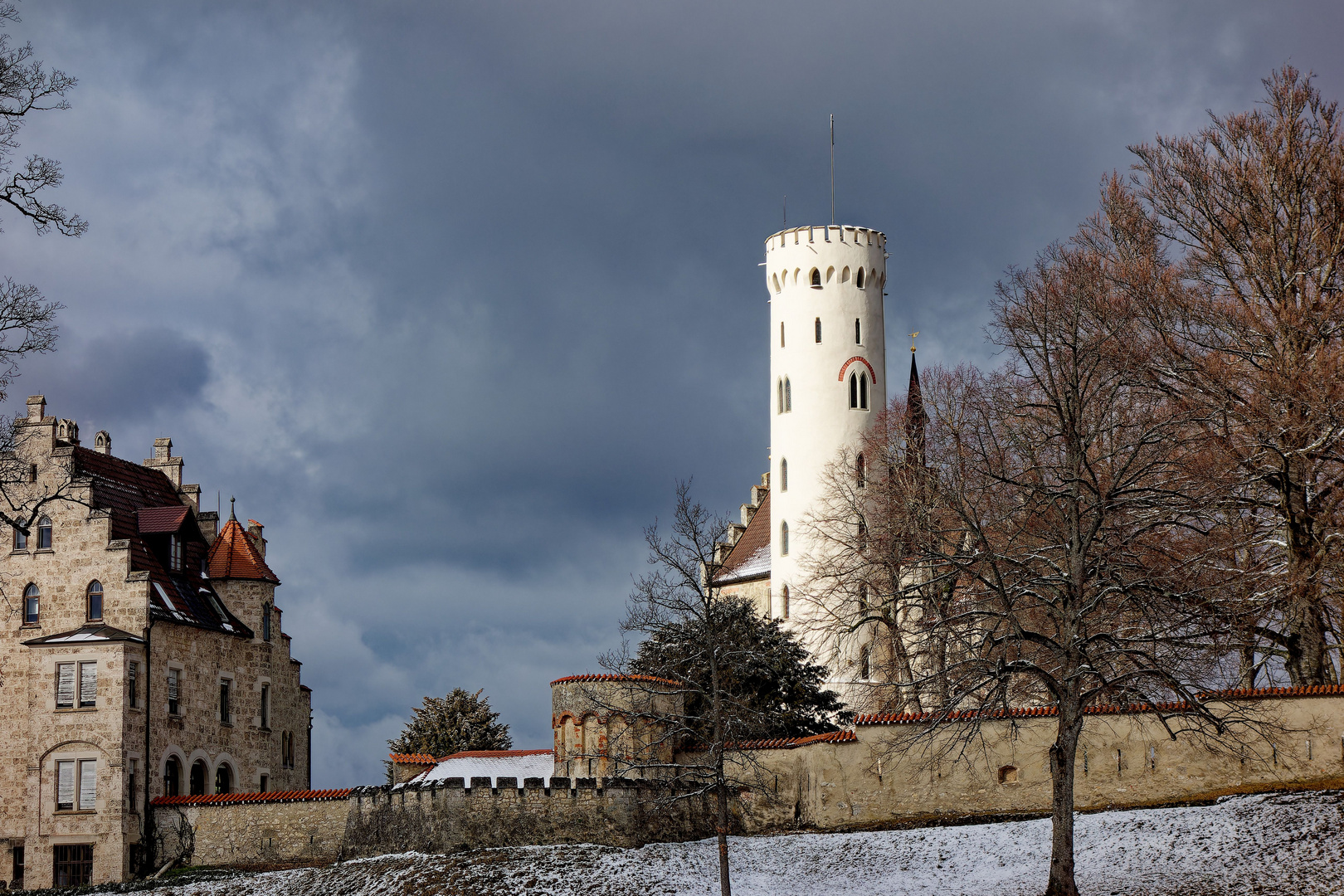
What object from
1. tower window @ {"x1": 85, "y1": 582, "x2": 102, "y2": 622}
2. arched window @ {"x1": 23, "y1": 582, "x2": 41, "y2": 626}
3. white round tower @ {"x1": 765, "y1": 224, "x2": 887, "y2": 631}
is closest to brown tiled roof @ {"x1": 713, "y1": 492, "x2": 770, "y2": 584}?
white round tower @ {"x1": 765, "y1": 224, "x2": 887, "y2": 631}

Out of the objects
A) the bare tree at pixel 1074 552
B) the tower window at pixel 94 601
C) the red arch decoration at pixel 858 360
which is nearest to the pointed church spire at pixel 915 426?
the red arch decoration at pixel 858 360

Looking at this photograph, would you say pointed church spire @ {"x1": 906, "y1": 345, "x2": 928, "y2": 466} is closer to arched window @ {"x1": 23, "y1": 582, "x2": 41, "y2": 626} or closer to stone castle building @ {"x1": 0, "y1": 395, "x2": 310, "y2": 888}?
stone castle building @ {"x1": 0, "y1": 395, "x2": 310, "y2": 888}

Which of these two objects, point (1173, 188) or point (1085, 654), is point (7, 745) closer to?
point (1085, 654)

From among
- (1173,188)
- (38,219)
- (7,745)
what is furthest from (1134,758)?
(7,745)

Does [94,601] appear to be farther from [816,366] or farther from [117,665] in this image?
[816,366]

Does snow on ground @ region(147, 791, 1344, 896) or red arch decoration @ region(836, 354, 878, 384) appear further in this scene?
red arch decoration @ region(836, 354, 878, 384)

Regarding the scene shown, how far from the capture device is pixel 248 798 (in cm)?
3519

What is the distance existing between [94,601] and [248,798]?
7.73 m

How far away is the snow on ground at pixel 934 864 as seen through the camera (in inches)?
1004

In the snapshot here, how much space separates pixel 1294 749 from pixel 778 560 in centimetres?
2492

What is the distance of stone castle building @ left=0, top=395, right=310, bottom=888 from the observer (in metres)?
37.2

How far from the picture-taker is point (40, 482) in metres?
40.4

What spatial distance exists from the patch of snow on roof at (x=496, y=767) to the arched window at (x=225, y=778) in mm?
9159

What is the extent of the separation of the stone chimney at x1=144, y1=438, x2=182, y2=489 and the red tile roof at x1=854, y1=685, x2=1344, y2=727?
23843mm
